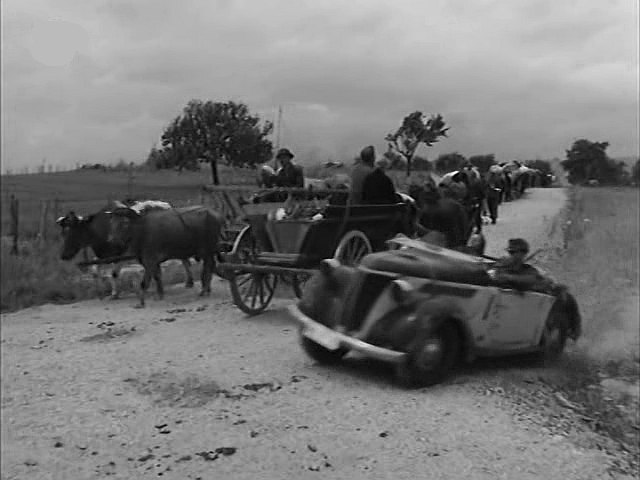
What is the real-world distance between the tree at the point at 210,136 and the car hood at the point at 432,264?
3.39 meters

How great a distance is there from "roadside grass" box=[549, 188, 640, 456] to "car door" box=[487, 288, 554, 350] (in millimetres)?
449

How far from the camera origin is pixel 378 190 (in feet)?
24.8

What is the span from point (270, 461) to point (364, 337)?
1916 millimetres

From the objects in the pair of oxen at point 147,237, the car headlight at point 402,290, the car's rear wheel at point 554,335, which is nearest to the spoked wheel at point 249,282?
the pair of oxen at point 147,237

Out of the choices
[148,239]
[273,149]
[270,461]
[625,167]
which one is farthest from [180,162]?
[148,239]

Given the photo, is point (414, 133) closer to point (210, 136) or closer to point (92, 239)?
point (210, 136)

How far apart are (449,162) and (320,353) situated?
12.4 feet

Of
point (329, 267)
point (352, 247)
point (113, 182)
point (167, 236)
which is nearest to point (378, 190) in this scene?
point (352, 247)

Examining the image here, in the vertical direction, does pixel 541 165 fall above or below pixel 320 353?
above

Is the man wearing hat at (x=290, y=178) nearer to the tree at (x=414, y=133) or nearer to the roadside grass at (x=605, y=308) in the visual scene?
the roadside grass at (x=605, y=308)

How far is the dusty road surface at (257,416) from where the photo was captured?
13.9 feet

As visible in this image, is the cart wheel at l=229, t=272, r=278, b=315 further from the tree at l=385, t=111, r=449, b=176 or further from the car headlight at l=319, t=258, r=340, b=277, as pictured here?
the tree at l=385, t=111, r=449, b=176

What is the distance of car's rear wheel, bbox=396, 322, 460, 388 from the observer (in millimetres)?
5723

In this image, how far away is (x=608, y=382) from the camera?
21.6ft
